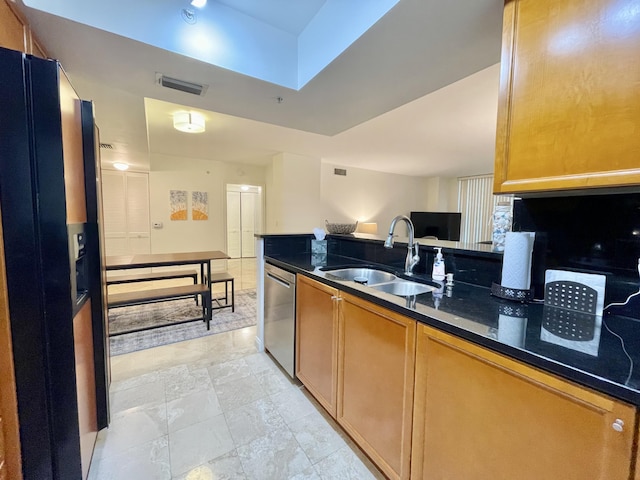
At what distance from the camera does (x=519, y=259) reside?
1.23 m

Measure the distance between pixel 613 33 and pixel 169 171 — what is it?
628cm

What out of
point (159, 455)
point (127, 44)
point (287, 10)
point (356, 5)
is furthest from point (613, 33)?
point (159, 455)

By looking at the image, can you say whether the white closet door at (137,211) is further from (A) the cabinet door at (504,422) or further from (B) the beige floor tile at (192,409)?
(A) the cabinet door at (504,422)

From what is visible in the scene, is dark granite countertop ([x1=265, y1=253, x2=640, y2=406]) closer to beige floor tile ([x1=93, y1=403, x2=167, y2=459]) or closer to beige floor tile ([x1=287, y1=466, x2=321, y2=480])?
beige floor tile ([x1=287, y1=466, x2=321, y2=480])

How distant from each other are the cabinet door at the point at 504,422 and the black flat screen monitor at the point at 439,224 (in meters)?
6.78

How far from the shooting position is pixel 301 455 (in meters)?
1.44

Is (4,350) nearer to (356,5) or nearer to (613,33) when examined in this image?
(356,5)

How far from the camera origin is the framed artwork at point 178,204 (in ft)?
18.6

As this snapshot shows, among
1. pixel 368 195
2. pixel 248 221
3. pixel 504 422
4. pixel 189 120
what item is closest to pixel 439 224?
pixel 368 195

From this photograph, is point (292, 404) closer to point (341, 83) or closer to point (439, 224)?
point (341, 83)

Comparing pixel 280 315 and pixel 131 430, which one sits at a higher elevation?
pixel 280 315

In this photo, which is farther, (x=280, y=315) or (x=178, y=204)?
(x=178, y=204)

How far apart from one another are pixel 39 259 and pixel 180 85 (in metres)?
1.32

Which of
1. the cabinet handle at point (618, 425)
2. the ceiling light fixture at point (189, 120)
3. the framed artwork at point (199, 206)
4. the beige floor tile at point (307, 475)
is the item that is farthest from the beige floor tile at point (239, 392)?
the framed artwork at point (199, 206)
